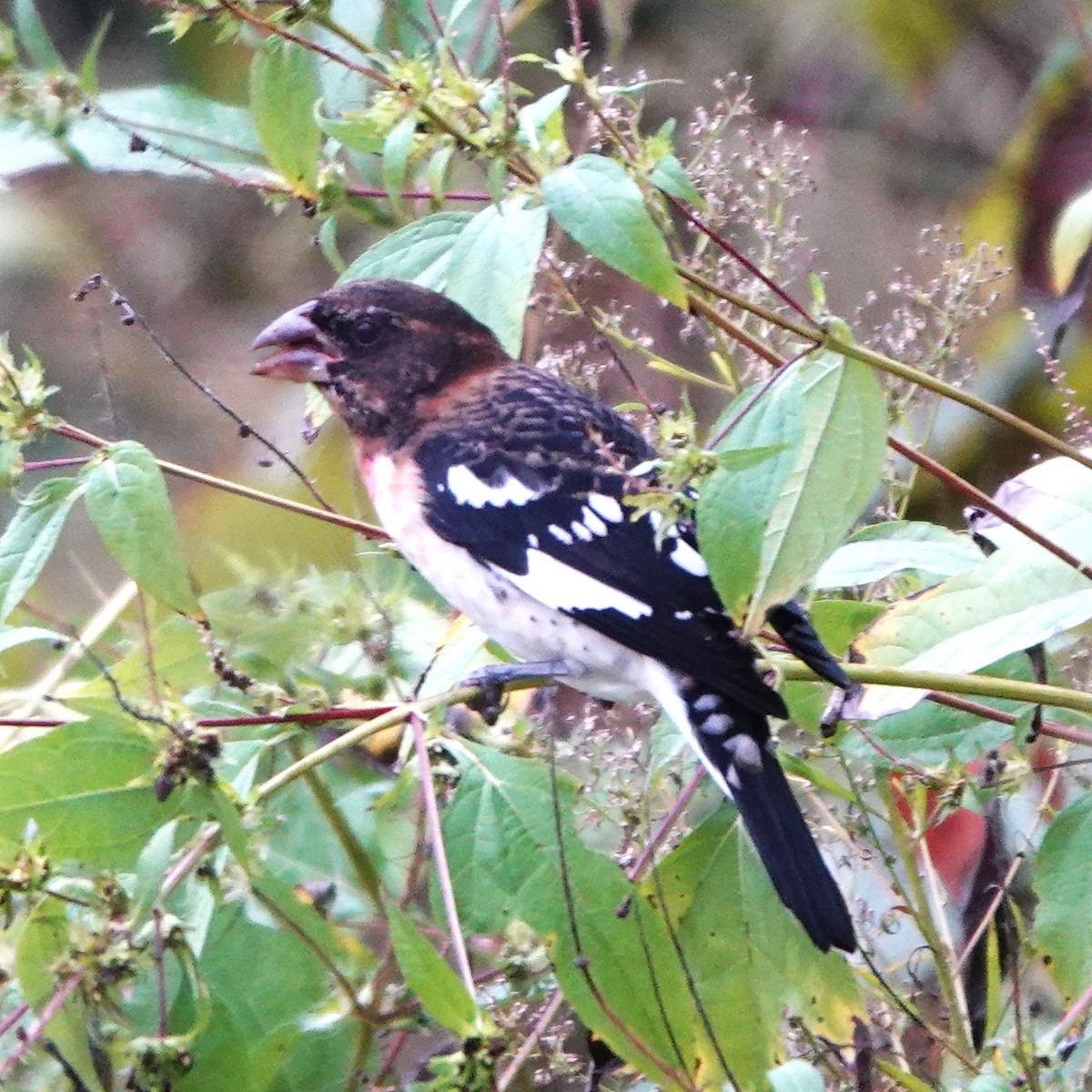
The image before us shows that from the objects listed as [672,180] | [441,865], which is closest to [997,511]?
[672,180]

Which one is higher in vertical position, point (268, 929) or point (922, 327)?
point (922, 327)

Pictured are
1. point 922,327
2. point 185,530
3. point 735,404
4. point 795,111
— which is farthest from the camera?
point 795,111

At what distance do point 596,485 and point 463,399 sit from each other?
305 mm

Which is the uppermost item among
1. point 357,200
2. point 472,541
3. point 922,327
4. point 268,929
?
point 357,200

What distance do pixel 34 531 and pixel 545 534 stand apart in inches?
27.3

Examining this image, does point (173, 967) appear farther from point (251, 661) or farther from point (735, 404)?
point (735, 404)

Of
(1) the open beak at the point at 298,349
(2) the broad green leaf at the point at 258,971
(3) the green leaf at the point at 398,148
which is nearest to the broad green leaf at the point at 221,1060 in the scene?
(2) the broad green leaf at the point at 258,971

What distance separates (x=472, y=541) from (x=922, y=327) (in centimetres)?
56

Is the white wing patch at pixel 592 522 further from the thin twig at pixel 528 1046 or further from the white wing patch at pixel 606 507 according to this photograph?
the thin twig at pixel 528 1046

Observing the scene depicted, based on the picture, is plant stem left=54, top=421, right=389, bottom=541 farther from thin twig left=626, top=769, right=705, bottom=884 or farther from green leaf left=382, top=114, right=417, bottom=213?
thin twig left=626, top=769, right=705, bottom=884

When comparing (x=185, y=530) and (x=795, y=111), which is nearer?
(x=185, y=530)

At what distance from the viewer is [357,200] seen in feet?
5.20

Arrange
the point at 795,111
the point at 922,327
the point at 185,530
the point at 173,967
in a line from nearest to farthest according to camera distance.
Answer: the point at 173,967
the point at 922,327
the point at 185,530
the point at 795,111

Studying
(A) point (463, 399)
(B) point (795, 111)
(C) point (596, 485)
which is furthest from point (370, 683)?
(B) point (795, 111)
